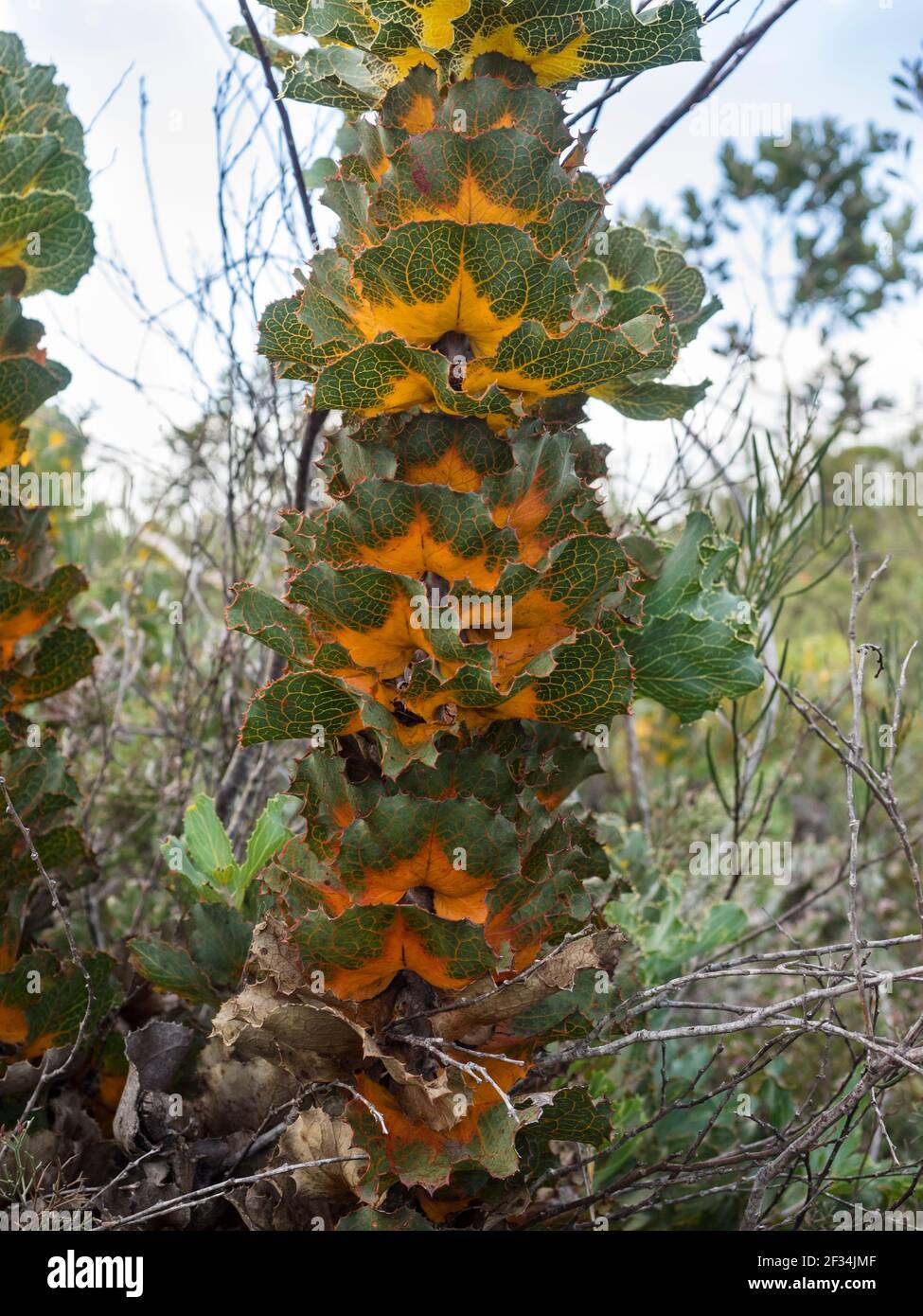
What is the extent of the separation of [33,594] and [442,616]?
80 cm

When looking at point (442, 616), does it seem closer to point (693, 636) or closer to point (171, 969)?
point (693, 636)

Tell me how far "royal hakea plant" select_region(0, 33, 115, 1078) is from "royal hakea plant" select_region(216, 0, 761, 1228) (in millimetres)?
470

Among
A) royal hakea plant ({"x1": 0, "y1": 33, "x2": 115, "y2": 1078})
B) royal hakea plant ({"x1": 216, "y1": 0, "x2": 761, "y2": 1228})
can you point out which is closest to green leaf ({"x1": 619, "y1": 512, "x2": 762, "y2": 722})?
royal hakea plant ({"x1": 216, "y1": 0, "x2": 761, "y2": 1228})

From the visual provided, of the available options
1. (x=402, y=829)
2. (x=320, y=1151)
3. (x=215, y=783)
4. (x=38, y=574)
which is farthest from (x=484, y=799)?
(x=215, y=783)

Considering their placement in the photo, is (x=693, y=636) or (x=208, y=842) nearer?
(x=693, y=636)

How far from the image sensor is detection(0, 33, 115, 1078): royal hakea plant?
159 cm

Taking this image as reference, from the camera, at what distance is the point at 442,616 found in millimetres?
1207

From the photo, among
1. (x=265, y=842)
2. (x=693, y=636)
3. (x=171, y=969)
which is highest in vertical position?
(x=693, y=636)

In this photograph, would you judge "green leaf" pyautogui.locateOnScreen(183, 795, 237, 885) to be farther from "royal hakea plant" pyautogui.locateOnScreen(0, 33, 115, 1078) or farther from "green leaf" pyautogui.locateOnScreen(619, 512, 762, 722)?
"green leaf" pyautogui.locateOnScreen(619, 512, 762, 722)

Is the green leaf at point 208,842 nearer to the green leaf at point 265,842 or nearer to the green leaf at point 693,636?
the green leaf at point 265,842

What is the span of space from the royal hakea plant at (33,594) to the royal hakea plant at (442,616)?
0.47m

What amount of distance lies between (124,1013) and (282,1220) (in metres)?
0.56

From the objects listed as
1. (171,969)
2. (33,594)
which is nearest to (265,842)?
(171,969)

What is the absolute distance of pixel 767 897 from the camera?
3342 millimetres
